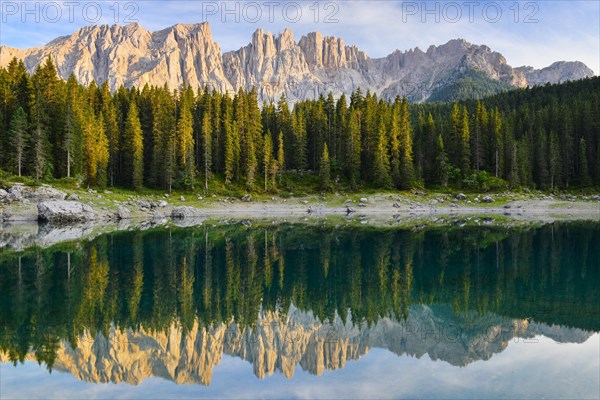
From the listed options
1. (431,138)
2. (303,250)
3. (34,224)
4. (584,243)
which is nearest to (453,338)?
(303,250)

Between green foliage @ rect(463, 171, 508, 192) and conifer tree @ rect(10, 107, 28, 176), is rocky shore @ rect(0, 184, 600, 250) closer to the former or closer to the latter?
green foliage @ rect(463, 171, 508, 192)

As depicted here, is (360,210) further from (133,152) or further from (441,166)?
(133,152)

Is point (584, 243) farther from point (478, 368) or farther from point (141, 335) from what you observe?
point (141, 335)

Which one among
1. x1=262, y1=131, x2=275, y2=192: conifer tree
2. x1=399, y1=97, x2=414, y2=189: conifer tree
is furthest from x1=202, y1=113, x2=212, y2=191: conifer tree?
x1=399, y1=97, x2=414, y2=189: conifer tree

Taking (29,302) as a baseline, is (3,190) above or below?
Result: above

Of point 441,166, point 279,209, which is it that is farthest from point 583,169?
point 279,209

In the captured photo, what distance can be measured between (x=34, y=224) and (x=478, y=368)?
58.4 metres

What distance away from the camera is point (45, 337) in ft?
49.5

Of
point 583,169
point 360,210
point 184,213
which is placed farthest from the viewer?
point 583,169

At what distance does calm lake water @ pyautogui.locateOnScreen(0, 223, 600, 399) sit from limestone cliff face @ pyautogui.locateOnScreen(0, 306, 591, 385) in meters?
0.06

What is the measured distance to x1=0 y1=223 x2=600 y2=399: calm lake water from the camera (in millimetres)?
12102

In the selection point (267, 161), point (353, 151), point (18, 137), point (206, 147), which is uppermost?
point (206, 147)

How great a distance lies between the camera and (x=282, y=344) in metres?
15.0

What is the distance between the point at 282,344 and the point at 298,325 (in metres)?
2.47
